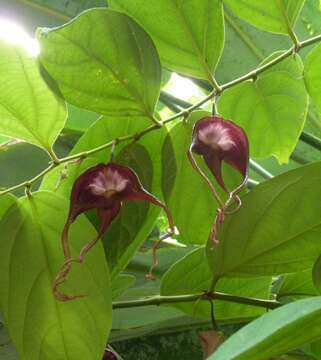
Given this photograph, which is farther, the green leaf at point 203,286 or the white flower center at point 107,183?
the green leaf at point 203,286

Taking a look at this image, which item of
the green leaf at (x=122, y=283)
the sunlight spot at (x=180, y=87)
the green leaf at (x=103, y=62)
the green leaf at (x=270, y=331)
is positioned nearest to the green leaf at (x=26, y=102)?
the green leaf at (x=103, y=62)

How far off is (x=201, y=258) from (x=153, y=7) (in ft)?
0.61

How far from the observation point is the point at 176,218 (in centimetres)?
56

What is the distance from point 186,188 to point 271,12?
0.43 ft

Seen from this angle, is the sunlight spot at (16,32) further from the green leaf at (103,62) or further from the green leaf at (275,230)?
the green leaf at (275,230)

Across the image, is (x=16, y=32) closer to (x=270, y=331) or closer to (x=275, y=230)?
(x=275, y=230)

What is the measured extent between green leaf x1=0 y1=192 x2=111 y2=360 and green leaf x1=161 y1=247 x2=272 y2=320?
0.10 meters

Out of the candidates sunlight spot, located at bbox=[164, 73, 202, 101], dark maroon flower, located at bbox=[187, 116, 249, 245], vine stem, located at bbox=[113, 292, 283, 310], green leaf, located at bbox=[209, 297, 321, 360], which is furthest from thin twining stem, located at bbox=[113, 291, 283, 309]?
sunlight spot, located at bbox=[164, 73, 202, 101]

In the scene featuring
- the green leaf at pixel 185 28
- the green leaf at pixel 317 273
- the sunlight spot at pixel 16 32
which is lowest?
the green leaf at pixel 317 273

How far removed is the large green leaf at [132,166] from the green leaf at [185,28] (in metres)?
0.05

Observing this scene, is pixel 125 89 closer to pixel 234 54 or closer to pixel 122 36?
pixel 122 36

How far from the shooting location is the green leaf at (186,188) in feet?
1.76

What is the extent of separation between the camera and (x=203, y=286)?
0.60m

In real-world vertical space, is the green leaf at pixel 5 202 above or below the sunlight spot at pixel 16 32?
below
